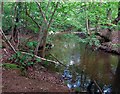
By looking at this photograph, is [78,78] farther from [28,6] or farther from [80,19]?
[80,19]

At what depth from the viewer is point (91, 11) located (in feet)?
36.4

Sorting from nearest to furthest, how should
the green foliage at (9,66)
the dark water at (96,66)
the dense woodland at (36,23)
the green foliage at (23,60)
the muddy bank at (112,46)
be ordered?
the green foliage at (9,66) → the green foliage at (23,60) → the dense woodland at (36,23) → the dark water at (96,66) → the muddy bank at (112,46)

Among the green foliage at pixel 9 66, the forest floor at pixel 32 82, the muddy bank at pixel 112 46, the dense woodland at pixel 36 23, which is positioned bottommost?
the muddy bank at pixel 112 46

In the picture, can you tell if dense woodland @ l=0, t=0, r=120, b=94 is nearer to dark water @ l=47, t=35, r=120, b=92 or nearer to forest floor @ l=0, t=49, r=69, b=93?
forest floor @ l=0, t=49, r=69, b=93

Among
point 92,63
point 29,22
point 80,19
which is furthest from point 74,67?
point 80,19

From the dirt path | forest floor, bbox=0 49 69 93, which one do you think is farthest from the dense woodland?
the dirt path

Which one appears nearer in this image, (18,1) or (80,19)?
(18,1)

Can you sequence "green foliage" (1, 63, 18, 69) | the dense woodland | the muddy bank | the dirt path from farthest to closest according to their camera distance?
the muddy bank → the dense woodland → "green foliage" (1, 63, 18, 69) → the dirt path

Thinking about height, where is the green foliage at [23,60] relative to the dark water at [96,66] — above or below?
above

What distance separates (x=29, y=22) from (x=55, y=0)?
7.77ft

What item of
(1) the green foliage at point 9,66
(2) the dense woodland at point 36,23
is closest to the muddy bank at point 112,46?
(2) the dense woodland at point 36,23

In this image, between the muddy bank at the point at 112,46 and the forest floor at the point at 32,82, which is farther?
the muddy bank at the point at 112,46

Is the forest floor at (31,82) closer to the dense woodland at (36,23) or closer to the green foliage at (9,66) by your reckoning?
the green foliage at (9,66)

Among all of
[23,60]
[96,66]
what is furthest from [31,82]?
[96,66]
